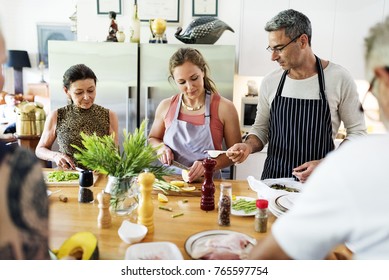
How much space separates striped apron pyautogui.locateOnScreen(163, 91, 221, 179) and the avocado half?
29.0 inches

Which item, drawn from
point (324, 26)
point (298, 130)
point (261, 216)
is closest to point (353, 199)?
point (261, 216)

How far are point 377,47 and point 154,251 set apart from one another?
55 centimetres

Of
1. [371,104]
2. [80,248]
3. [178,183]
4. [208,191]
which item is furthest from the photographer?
[178,183]

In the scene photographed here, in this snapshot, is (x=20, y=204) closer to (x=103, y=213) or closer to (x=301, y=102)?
(x=103, y=213)

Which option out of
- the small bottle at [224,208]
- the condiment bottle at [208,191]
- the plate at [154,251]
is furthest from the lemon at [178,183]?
the plate at [154,251]

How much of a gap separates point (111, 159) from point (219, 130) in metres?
0.67

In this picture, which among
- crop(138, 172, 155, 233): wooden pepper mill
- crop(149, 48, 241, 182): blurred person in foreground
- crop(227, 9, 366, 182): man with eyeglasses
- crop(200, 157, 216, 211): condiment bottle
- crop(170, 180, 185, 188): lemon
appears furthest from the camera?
crop(149, 48, 241, 182): blurred person in foreground

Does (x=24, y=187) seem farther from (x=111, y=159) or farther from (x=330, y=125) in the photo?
(x=330, y=125)

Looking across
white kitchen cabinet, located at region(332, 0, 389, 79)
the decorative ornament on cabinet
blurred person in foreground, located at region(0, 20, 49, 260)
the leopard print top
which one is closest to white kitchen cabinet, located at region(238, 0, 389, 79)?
white kitchen cabinet, located at region(332, 0, 389, 79)

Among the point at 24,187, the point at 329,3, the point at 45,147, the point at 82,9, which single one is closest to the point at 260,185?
the point at 24,187

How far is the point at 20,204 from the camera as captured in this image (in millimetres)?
502

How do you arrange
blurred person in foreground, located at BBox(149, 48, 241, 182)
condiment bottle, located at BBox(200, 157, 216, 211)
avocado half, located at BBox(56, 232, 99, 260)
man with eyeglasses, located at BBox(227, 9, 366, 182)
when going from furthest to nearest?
blurred person in foreground, located at BBox(149, 48, 241, 182) < man with eyeglasses, located at BBox(227, 9, 366, 182) < condiment bottle, located at BBox(200, 157, 216, 211) < avocado half, located at BBox(56, 232, 99, 260)

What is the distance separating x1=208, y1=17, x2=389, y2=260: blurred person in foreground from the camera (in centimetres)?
46

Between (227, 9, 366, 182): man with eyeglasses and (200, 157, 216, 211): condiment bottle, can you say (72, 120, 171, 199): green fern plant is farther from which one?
(227, 9, 366, 182): man with eyeglasses
